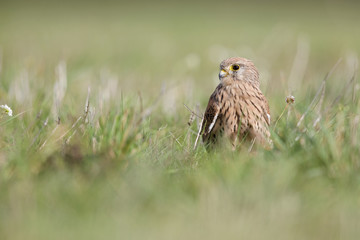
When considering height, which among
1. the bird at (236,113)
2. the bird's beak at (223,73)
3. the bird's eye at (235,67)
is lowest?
the bird at (236,113)

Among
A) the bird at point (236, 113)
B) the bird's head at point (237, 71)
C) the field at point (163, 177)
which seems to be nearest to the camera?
the field at point (163, 177)

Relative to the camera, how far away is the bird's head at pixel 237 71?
506 cm

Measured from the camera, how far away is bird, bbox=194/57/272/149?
4.63 m

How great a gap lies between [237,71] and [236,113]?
51 cm

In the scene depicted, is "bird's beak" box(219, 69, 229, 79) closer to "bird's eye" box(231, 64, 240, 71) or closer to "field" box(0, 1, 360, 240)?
"bird's eye" box(231, 64, 240, 71)

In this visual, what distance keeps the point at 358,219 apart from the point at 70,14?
83.2 feet

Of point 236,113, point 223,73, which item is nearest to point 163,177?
point 236,113

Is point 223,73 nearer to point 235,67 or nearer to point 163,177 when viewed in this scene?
point 235,67

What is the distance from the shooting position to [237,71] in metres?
5.12

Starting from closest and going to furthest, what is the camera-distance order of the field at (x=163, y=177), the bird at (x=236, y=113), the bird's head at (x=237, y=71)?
the field at (x=163, y=177) → the bird at (x=236, y=113) → the bird's head at (x=237, y=71)

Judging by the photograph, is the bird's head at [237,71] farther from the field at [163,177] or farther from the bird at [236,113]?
the field at [163,177]

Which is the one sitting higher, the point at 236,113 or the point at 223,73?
the point at 223,73

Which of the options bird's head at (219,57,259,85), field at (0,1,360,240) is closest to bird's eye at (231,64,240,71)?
bird's head at (219,57,259,85)

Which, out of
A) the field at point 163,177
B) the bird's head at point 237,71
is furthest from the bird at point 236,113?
the field at point 163,177
